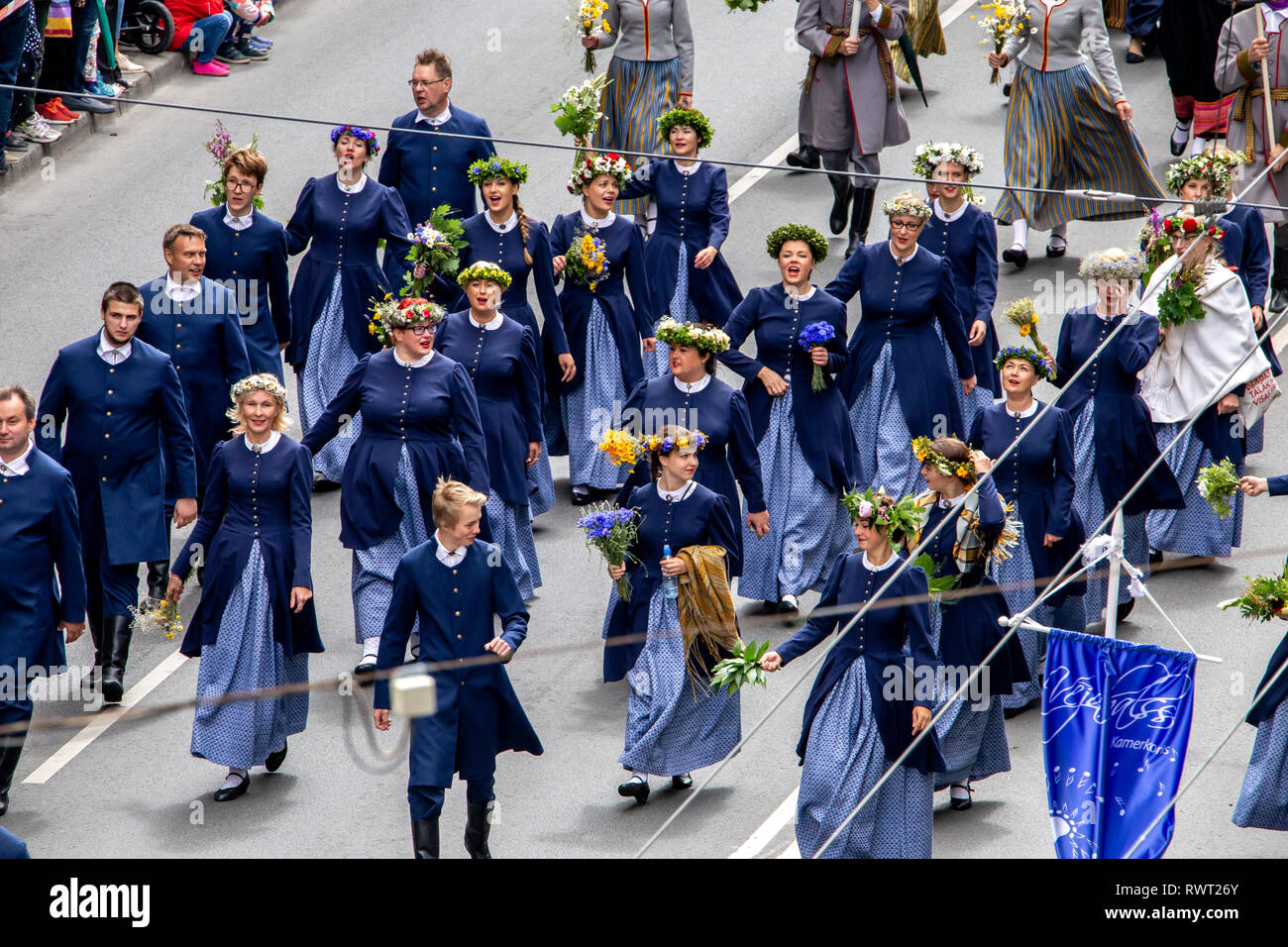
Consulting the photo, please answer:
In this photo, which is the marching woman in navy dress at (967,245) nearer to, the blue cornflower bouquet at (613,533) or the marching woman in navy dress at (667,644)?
the marching woman in navy dress at (667,644)

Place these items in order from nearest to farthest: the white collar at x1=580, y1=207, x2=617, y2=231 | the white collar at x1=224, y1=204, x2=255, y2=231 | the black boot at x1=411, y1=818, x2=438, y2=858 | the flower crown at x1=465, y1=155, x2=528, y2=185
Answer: the black boot at x1=411, y1=818, x2=438, y2=858 → the white collar at x1=224, y1=204, x2=255, y2=231 → the flower crown at x1=465, y1=155, x2=528, y2=185 → the white collar at x1=580, y1=207, x2=617, y2=231

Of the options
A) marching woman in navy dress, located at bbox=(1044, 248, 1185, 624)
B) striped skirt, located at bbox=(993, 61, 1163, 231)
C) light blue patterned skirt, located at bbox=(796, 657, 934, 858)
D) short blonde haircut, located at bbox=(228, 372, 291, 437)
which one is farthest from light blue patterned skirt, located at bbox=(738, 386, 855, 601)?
striped skirt, located at bbox=(993, 61, 1163, 231)

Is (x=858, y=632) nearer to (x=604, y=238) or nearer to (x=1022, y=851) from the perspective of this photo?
(x=1022, y=851)

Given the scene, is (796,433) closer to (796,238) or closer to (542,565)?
(796,238)

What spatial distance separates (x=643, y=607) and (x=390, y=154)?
14.0 ft

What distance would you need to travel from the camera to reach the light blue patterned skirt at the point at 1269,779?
32.4ft

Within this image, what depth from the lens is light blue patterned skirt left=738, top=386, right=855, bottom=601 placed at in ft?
39.5

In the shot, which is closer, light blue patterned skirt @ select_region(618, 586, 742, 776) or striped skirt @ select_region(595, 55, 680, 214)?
light blue patterned skirt @ select_region(618, 586, 742, 776)

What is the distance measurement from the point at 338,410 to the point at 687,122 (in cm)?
321

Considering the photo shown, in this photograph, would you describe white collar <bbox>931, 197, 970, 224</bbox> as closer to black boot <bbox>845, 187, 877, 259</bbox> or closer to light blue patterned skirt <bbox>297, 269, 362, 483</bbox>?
black boot <bbox>845, 187, 877, 259</bbox>

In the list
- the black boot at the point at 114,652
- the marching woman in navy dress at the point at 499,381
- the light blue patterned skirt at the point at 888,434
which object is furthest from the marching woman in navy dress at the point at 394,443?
the light blue patterned skirt at the point at 888,434

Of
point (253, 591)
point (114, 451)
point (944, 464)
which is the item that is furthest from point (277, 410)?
point (944, 464)

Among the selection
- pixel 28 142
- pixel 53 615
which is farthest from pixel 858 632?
pixel 28 142

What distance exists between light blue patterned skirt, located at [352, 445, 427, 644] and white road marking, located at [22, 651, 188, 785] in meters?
0.97
